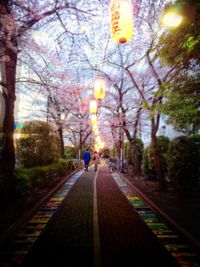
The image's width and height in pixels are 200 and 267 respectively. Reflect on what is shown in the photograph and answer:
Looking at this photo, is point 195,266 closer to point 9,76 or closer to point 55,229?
point 55,229

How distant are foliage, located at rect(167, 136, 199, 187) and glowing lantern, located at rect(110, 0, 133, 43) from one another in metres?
6.35

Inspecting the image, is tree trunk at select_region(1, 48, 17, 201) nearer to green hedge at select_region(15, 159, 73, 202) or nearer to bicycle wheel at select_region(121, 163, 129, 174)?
green hedge at select_region(15, 159, 73, 202)

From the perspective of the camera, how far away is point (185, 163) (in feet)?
36.0

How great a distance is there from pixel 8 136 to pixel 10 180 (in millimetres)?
Answer: 1800

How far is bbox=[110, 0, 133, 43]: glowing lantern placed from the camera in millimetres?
6812

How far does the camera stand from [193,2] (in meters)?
5.24

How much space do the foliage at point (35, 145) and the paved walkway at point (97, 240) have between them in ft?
15.2

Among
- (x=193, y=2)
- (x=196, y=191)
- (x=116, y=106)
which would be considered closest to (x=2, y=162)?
(x=193, y=2)

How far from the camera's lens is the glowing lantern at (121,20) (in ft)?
22.4

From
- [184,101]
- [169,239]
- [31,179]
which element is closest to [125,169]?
[31,179]

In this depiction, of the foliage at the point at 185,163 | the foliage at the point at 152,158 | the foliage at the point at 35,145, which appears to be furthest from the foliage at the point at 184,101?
the foliage at the point at 35,145

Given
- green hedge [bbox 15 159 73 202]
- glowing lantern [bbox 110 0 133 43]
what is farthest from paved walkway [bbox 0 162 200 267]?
glowing lantern [bbox 110 0 133 43]

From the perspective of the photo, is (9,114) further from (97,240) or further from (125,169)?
(125,169)

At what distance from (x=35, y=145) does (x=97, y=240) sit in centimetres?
872
